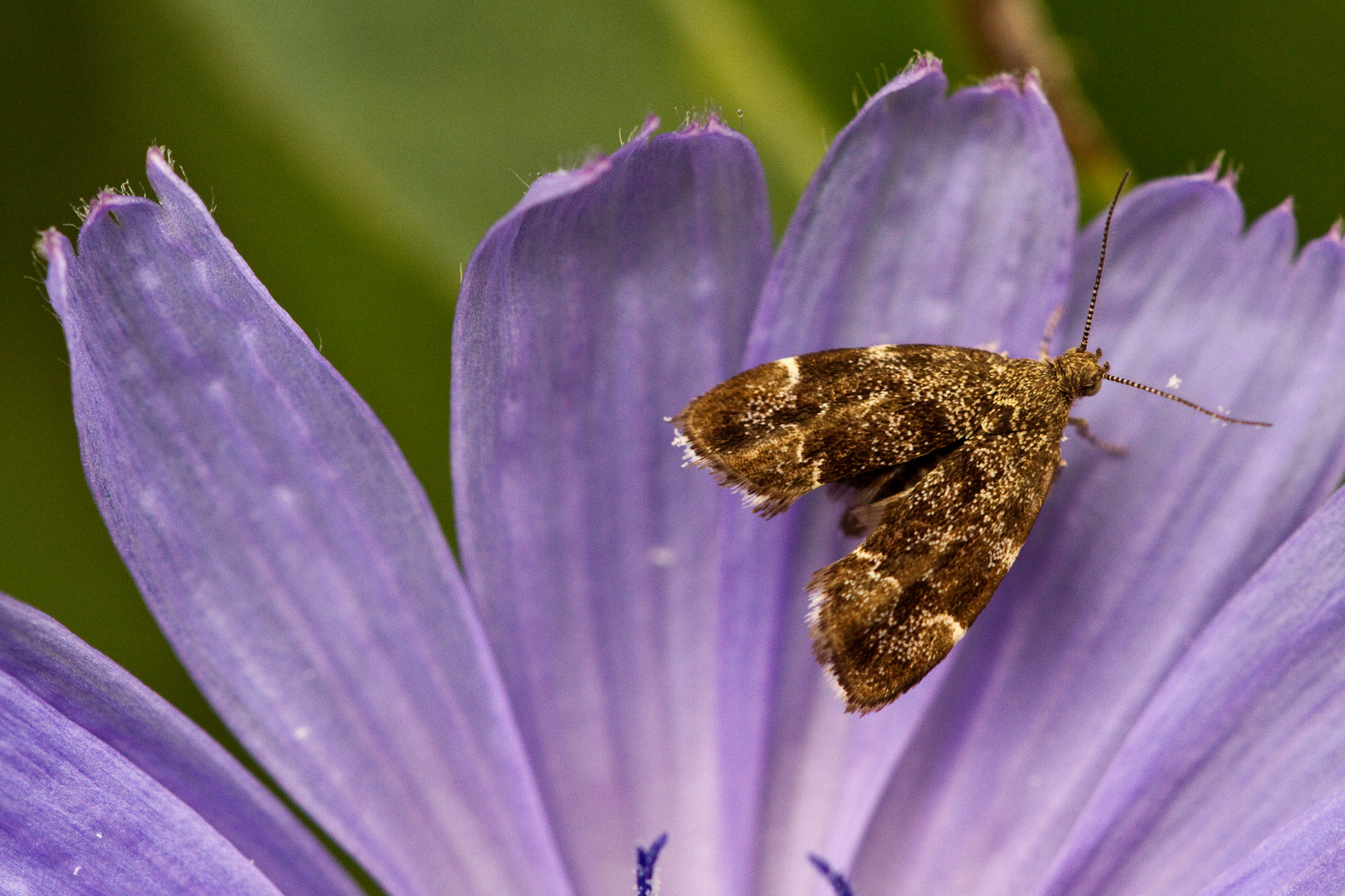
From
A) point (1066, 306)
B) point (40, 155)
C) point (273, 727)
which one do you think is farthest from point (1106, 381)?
point (40, 155)

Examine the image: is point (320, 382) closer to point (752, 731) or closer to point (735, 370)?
point (735, 370)

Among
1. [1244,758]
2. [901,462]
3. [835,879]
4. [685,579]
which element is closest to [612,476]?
[685,579]

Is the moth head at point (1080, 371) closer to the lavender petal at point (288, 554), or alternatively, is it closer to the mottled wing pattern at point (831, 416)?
the mottled wing pattern at point (831, 416)

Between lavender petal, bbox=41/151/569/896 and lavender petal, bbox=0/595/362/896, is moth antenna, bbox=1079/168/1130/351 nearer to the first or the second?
lavender petal, bbox=41/151/569/896

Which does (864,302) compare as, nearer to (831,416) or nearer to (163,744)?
(831,416)

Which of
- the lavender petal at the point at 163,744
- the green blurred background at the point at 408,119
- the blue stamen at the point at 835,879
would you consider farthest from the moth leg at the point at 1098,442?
the lavender petal at the point at 163,744

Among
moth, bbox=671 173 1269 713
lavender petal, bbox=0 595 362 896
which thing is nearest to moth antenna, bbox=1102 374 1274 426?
moth, bbox=671 173 1269 713
